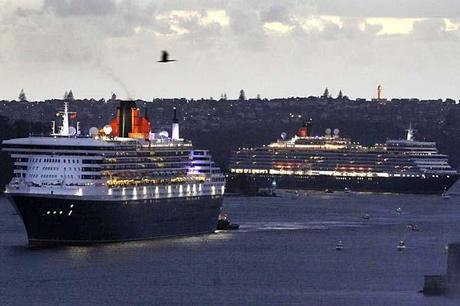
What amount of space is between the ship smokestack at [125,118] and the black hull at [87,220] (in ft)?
14.3

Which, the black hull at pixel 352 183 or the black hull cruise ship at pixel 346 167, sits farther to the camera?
the black hull cruise ship at pixel 346 167

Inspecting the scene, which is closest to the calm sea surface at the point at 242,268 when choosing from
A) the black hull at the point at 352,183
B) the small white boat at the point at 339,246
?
the small white boat at the point at 339,246

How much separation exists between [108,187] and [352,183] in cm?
8061

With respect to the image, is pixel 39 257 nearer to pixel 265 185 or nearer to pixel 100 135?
pixel 100 135

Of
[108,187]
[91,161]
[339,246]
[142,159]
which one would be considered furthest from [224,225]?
[91,161]

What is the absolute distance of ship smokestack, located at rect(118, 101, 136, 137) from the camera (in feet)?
266

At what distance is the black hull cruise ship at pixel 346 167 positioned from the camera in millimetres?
151000

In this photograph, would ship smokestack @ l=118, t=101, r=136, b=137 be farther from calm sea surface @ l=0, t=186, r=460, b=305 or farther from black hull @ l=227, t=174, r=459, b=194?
black hull @ l=227, t=174, r=459, b=194

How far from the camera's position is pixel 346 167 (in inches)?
6117

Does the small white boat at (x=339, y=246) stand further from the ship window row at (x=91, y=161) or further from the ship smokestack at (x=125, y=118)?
the ship window row at (x=91, y=161)

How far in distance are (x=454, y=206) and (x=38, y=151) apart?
2226 inches

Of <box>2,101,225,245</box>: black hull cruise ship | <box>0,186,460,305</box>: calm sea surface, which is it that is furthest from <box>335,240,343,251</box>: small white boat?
<box>2,101,225,245</box>: black hull cruise ship

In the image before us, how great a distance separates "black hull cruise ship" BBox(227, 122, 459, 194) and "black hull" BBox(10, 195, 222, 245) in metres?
69.0

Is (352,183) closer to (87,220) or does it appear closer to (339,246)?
→ (339,246)
